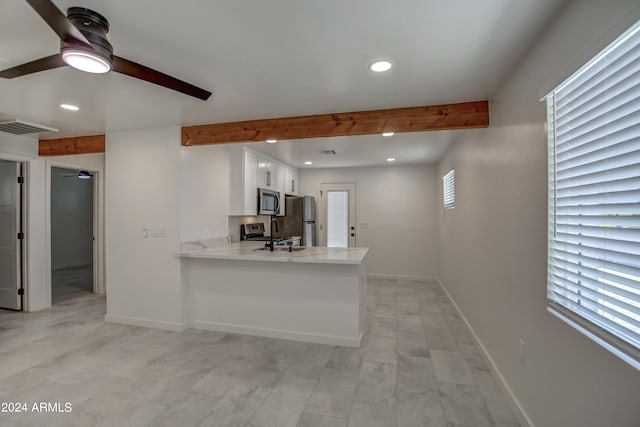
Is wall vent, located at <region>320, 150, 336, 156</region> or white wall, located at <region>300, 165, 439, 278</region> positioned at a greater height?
wall vent, located at <region>320, 150, 336, 156</region>

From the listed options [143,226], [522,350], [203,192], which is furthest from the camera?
[203,192]

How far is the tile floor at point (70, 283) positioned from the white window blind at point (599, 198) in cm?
609

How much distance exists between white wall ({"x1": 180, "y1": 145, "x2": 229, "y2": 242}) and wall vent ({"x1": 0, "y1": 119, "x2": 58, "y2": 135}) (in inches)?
61.8

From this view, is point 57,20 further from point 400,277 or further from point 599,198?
point 400,277

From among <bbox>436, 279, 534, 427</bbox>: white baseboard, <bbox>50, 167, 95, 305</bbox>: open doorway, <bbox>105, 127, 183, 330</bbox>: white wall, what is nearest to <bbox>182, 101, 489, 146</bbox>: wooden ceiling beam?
<bbox>105, 127, 183, 330</bbox>: white wall

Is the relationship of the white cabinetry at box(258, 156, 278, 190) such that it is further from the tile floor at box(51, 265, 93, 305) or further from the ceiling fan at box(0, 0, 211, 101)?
the tile floor at box(51, 265, 93, 305)

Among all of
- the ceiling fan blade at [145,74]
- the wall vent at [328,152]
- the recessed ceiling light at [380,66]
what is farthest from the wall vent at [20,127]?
the recessed ceiling light at [380,66]

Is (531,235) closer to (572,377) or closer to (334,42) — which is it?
(572,377)

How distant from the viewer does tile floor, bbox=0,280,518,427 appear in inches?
76.9

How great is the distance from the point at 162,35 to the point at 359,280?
254 centimetres

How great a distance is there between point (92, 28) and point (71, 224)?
7837mm

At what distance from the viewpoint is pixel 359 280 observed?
3.05m

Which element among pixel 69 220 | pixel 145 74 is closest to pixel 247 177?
pixel 145 74

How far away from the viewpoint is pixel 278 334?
3.23 meters
